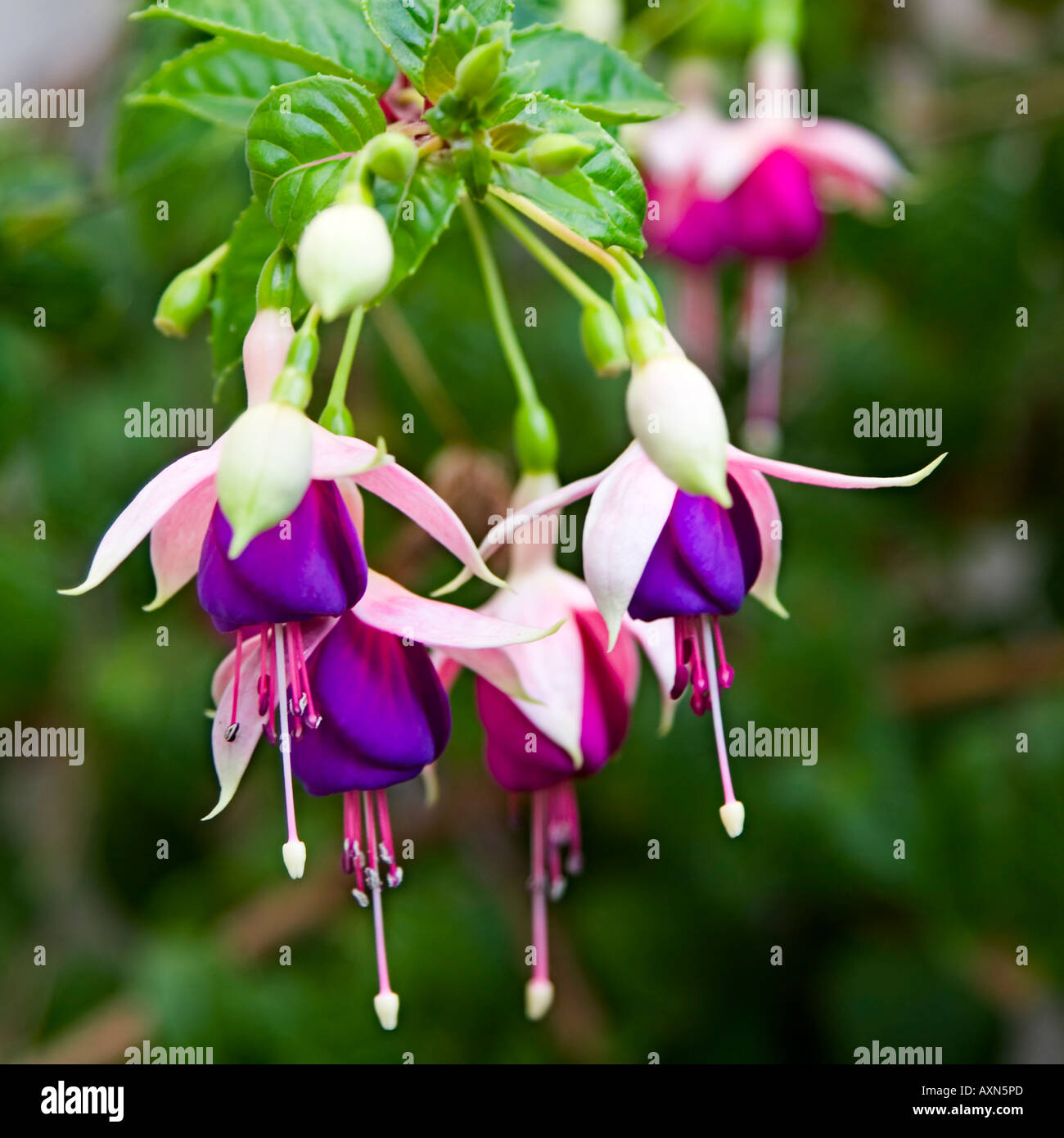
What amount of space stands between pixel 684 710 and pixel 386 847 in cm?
68

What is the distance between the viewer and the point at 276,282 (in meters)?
0.53

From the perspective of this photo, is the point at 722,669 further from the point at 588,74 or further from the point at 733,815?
the point at 588,74

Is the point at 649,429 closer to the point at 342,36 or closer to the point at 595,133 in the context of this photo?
the point at 595,133

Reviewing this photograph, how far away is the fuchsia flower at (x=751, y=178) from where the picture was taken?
1.00 metres

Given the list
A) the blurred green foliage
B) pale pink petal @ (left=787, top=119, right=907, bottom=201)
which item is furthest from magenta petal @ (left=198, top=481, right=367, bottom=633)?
pale pink petal @ (left=787, top=119, right=907, bottom=201)

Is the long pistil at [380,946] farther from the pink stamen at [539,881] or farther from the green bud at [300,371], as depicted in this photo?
the green bud at [300,371]

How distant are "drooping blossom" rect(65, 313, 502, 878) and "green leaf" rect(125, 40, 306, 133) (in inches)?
8.8

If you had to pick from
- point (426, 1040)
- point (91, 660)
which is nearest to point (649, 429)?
point (426, 1040)

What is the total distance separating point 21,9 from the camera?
2008mm

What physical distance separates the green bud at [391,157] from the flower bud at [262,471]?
0.11 meters

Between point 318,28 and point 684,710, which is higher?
point 318,28

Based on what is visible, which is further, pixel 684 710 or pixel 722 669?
pixel 684 710

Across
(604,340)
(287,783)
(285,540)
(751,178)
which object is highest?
(751,178)

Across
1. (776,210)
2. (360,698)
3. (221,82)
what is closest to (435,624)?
(360,698)
